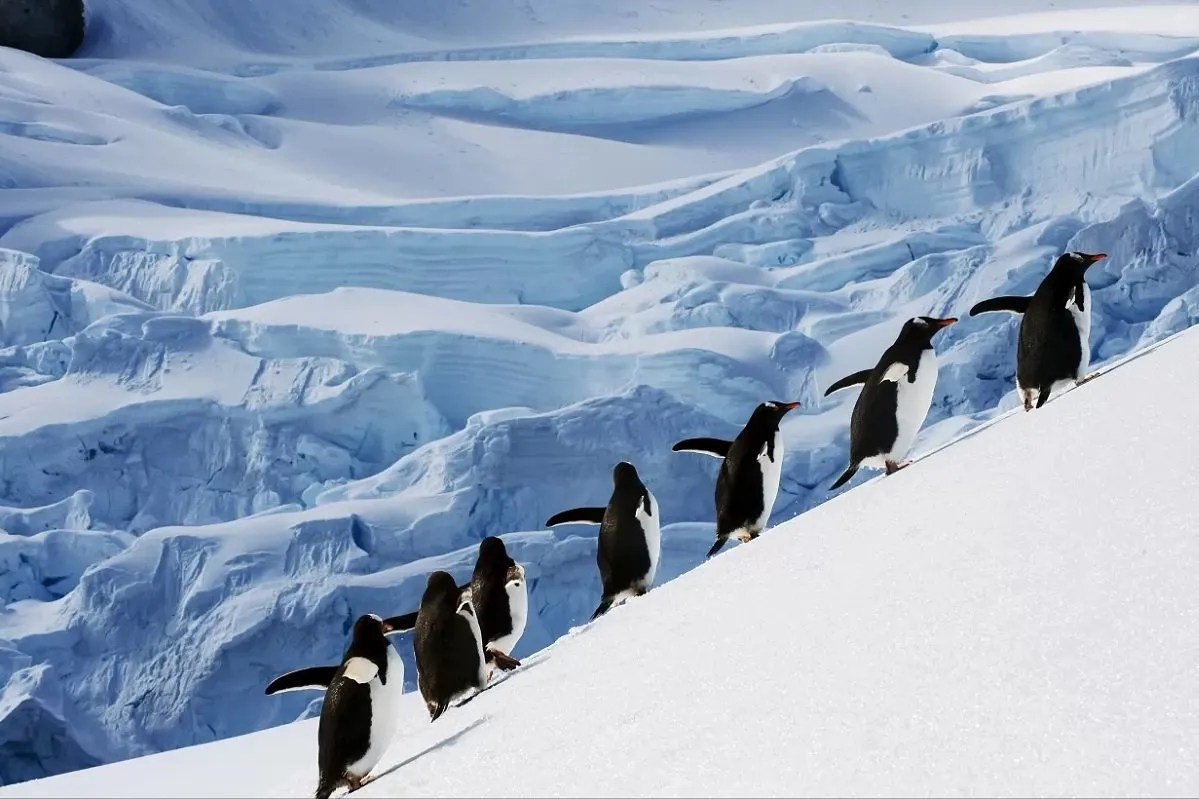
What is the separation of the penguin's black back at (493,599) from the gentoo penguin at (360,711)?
740 millimetres

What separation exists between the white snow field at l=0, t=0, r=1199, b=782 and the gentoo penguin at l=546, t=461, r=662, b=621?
0.31 meters

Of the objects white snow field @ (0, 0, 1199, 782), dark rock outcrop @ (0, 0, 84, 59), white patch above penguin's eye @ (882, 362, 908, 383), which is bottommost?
white snow field @ (0, 0, 1199, 782)

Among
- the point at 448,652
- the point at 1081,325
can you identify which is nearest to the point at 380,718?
the point at 448,652

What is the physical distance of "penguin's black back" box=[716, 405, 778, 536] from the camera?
12.2 ft

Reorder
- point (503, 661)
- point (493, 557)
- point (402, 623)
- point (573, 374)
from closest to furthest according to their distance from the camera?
point (503, 661)
point (402, 623)
point (493, 557)
point (573, 374)

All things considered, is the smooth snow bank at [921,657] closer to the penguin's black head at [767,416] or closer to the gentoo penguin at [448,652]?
the gentoo penguin at [448,652]

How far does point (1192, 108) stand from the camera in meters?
11.5

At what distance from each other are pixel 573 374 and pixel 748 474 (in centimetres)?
597

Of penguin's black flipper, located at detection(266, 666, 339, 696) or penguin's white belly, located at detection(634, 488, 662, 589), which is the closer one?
penguin's black flipper, located at detection(266, 666, 339, 696)

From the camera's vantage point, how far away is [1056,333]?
136 inches

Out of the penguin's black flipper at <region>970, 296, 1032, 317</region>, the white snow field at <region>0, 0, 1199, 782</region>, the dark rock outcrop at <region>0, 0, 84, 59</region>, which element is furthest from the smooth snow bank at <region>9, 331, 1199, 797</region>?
the dark rock outcrop at <region>0, 0, 84, 59</region>

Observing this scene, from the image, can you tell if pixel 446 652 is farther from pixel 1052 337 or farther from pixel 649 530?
pixel 1052 337

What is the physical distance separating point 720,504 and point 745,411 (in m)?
5.47

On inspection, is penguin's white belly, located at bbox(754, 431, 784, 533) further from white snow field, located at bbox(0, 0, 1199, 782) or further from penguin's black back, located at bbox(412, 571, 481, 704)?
penguin's black back, located at bbox(412, 571, 481, 704)
